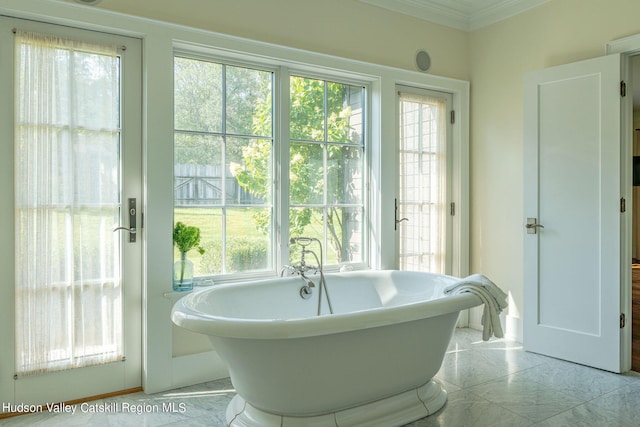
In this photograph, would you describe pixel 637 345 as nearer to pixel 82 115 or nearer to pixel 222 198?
pixel 222 198

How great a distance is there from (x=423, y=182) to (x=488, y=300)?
5.49ft

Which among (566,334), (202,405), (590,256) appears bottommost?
(202,405)

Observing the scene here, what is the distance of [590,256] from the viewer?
10.00 feet

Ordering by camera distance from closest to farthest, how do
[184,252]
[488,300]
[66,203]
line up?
1. [488,300]
2. [66,203]
3. [184,252]

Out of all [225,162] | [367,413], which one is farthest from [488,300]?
[225,162]

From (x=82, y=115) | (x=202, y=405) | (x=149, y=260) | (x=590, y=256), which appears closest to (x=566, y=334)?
(x=590, y=256)

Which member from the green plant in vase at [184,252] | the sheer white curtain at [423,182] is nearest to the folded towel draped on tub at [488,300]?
the sheer white curtain at [423,182]

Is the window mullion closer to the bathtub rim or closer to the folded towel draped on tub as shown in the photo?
the bathtub rim

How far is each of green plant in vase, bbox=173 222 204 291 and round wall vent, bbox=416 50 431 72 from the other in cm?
223

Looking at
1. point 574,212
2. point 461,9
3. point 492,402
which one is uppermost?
point 461,9

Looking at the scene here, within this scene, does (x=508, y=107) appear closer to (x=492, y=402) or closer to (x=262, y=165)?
(x=262, y=165)

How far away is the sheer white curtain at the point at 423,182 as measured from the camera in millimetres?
3752

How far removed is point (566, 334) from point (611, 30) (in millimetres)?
2064

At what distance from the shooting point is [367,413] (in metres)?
2.24
